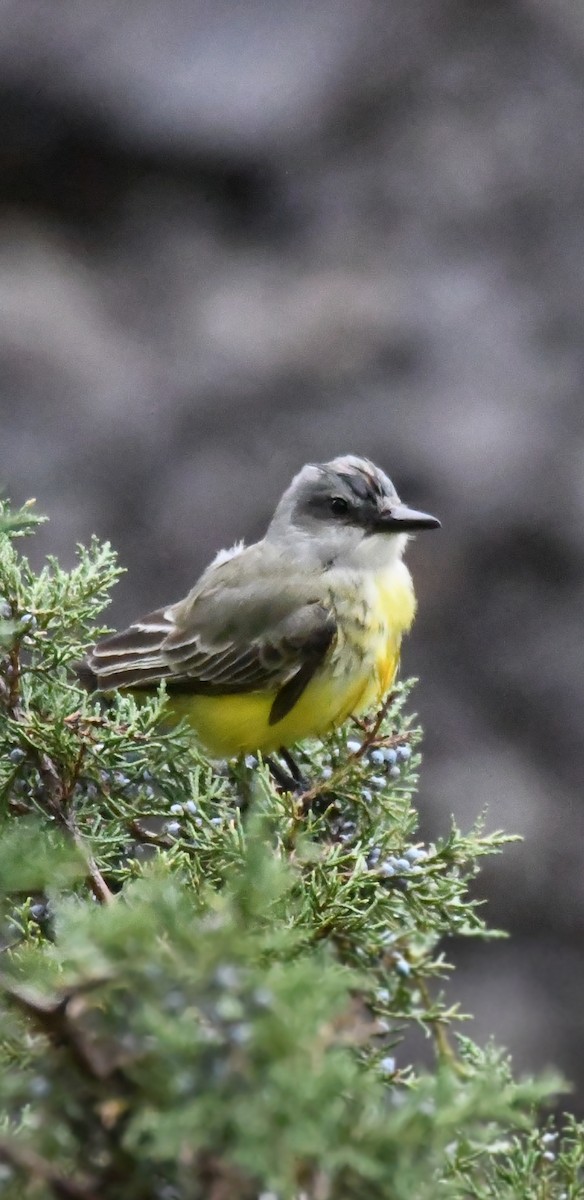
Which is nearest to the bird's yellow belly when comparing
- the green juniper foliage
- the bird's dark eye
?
the bird's dark eye

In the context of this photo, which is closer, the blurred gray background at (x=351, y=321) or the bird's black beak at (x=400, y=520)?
the bird's black beak at (x=400, y=520)

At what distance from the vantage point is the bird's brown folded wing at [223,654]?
62.0 inches

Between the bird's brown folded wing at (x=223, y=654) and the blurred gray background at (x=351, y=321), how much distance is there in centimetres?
145

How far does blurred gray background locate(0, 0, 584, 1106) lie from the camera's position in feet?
10.5

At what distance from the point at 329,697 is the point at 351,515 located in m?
0.30

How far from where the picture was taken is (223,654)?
1652 mm

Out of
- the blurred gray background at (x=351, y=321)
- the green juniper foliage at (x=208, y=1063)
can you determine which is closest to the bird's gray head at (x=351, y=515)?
the green juniper foliage at (x=208, y=1063)

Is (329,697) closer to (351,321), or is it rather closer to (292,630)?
(292,630)

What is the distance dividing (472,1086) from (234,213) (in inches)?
123

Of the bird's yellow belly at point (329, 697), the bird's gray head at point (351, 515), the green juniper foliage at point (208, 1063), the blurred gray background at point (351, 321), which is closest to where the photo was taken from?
the green juniper foliage at point (208, 1063)

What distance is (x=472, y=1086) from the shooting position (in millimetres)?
607

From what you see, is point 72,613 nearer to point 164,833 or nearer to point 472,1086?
point 164,833

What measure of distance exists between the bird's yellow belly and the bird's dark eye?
14cm

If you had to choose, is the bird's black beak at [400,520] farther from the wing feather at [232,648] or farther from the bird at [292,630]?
the wing feather at [232,648]
